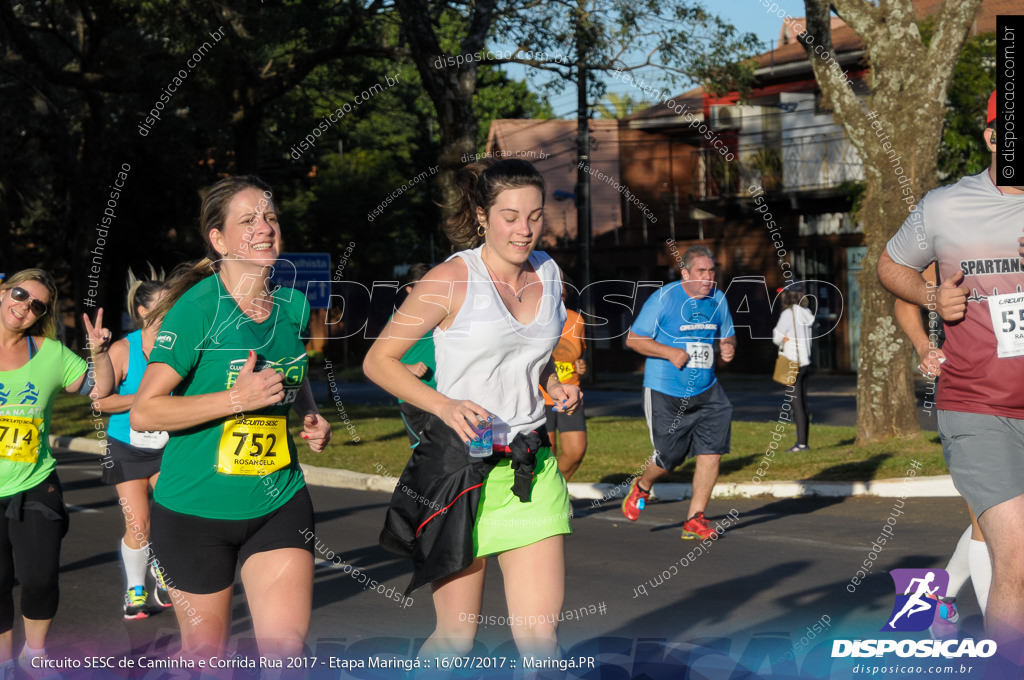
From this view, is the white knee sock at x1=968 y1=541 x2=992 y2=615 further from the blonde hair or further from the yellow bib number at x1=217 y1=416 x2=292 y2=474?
the blonde hair

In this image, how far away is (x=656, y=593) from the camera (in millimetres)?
6535

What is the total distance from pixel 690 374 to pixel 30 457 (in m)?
4.74

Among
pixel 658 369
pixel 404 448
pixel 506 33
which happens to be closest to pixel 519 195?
pixel 658 369

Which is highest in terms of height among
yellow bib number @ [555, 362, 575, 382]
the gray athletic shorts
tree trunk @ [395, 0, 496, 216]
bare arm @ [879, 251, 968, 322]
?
tree trunk @ [395, 0, 496, 216]

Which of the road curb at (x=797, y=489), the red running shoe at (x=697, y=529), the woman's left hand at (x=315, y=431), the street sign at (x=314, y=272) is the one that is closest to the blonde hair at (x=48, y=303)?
the woman's left hand at (x=315, y=431)

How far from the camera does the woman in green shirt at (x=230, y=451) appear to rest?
3.58 metres

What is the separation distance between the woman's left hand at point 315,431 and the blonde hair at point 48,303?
198 cm

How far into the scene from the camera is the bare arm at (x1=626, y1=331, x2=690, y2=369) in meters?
7.93

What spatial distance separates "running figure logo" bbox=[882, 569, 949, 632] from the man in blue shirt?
10.0 feet

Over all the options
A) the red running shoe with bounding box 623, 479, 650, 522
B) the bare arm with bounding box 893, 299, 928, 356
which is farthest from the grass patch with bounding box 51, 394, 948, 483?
the bare arm with bounding box 893, 299, 928, 356

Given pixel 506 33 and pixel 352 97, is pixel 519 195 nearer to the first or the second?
pixel 506 33

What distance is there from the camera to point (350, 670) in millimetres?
4730

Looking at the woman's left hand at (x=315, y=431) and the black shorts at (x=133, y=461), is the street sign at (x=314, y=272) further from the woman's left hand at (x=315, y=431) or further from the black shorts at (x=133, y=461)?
the woman's left hand at (x=315, y=431)

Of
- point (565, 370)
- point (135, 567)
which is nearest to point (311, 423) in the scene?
point (135, 567)
